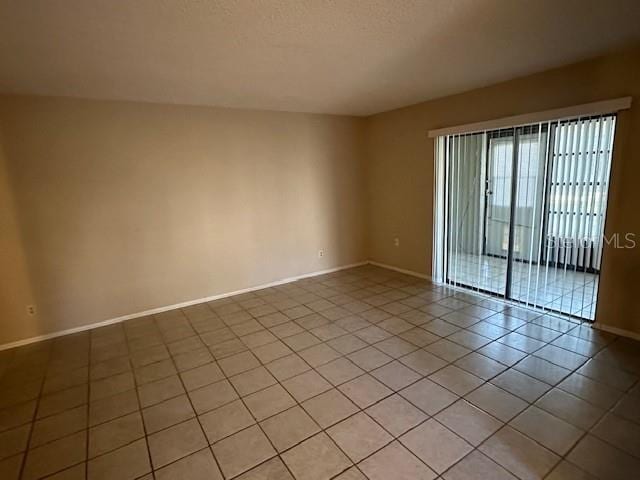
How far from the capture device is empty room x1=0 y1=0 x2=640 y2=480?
185cm

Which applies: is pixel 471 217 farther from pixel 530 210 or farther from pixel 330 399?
pixel 330 399

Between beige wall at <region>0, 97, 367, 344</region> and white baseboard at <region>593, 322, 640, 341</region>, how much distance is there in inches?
129

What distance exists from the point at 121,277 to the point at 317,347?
7.57ft

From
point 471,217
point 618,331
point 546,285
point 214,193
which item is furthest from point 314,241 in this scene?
point 618,331

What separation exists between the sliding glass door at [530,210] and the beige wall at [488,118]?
149mm

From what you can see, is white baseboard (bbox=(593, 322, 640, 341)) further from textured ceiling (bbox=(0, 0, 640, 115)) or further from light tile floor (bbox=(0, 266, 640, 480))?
textured ceiling (bbox=(0, 0, 640, 115))

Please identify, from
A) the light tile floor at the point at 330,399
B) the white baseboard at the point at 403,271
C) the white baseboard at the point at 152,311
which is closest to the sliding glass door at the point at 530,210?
the white baseboard at the point at 403,271

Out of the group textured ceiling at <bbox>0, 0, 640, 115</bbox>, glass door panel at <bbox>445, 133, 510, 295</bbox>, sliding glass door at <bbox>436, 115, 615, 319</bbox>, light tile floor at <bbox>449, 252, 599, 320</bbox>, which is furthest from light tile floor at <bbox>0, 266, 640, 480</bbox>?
textured ceiling at <bbox>0, 0, 640, 115</bbox>

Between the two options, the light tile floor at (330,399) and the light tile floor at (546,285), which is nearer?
the light tile floor at (330,399)

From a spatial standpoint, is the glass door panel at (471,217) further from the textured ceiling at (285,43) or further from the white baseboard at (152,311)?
the white baseboard at (152,311)

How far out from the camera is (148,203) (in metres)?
3.66

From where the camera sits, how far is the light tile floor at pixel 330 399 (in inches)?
68.5

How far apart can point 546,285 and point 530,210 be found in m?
0.90

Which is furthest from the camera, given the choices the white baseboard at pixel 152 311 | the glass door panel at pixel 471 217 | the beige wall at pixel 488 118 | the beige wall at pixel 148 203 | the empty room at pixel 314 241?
the glass door panel at pixel 471 217
